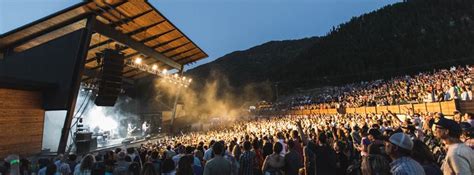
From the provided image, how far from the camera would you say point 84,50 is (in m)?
11.6

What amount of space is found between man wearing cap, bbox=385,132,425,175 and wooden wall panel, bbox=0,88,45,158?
14.3 metres

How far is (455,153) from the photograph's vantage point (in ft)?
7.98

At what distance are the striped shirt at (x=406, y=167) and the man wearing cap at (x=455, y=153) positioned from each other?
0.31m

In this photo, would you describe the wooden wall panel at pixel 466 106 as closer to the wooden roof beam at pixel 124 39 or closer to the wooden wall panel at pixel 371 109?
the wooden wall panel at pixel 371 109

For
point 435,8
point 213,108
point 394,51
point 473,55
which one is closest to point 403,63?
point 394,51

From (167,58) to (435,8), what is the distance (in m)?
73.4

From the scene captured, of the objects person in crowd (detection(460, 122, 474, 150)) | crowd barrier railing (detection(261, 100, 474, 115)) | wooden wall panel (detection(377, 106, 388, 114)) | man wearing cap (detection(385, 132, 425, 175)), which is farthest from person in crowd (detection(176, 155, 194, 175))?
wooden wall panel (detection(377, 106, 388, 114))

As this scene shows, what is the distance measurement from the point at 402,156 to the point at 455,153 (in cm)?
45

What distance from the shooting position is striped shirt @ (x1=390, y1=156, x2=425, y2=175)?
7.67 ft

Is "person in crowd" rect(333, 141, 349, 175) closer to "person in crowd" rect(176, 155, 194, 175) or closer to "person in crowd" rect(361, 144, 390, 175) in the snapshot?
"person in crowd" rect(361, 144, 390, 175)

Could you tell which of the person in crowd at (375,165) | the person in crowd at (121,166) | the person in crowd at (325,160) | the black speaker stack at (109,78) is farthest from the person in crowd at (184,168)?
the black speaker stack at (109,78)

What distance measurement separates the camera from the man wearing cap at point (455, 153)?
239 cm

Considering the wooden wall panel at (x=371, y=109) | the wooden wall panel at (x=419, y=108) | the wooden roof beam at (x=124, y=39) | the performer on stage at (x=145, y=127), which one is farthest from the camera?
the performer on stage at (x=145, y=127)

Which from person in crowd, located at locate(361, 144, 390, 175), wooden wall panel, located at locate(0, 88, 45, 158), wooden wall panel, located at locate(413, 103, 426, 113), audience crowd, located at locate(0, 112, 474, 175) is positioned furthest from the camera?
wooden wall panel, located at locate(413, 103, 426, 113)
